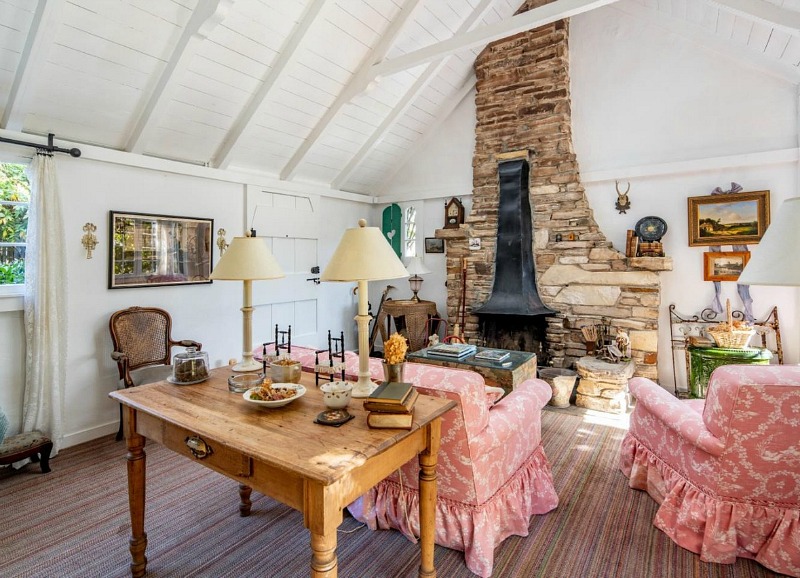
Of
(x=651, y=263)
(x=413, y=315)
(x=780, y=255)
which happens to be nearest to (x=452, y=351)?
(x=413, y=315)

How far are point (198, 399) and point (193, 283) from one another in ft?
9.02

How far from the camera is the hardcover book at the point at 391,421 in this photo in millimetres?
1517

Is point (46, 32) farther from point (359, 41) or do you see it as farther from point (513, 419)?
point (513, 419)

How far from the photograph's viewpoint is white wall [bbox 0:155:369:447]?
3.38 m

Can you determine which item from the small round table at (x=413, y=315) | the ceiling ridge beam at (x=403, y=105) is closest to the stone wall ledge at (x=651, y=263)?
the small round table at (x=413, y=315)

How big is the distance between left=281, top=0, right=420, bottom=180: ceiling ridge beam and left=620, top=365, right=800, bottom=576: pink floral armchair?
3.94m

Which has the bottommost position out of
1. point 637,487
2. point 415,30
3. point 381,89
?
point 637,487

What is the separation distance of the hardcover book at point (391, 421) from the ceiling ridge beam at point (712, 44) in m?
4.90

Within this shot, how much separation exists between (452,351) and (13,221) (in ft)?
11.9

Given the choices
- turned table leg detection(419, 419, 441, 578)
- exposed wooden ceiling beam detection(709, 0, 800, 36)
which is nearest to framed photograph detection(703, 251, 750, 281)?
exposed wooden ceiling beam detection(709, 0, 800, 36)

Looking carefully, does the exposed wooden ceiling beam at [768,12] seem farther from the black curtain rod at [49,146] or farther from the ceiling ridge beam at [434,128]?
the black curtain rod at [49,146]

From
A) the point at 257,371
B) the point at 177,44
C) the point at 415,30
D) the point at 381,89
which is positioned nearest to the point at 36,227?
the point at 177,44

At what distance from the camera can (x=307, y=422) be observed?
1.61m

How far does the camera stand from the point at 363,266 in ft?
5.79
